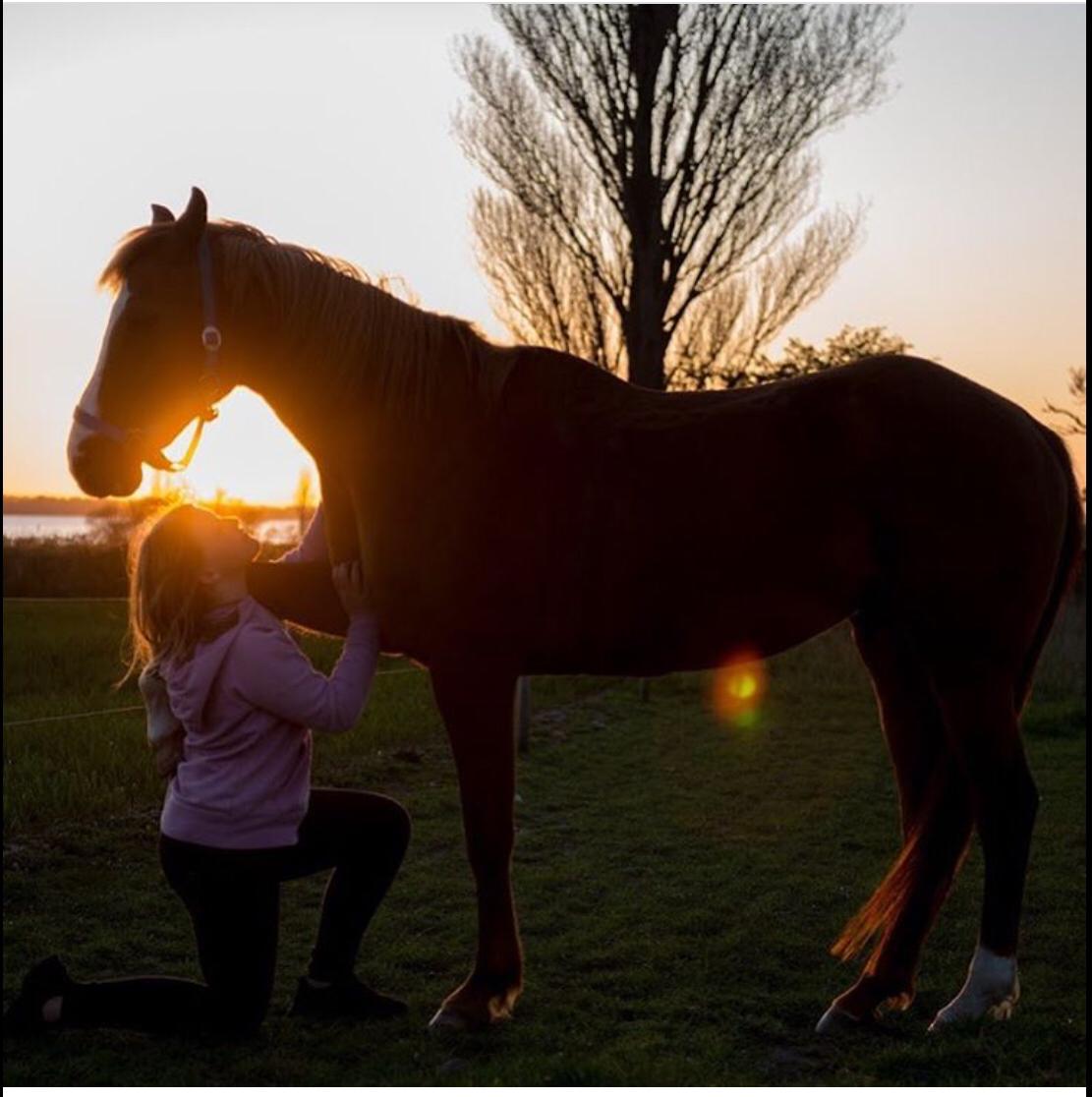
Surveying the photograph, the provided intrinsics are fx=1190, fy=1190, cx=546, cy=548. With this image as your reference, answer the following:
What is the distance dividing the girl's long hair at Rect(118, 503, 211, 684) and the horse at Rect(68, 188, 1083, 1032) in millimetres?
→ 190

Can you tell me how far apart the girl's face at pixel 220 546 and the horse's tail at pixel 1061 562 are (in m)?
2.12

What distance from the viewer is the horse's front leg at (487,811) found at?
120 inches

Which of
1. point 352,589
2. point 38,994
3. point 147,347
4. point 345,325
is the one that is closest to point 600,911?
point 352,589

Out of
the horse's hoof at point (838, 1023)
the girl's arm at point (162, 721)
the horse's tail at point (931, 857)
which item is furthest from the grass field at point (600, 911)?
the girl's arm at point (162, 721)

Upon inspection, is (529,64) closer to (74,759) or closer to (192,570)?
(74,759)

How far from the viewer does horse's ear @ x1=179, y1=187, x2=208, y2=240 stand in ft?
9.73

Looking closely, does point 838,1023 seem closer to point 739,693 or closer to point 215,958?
point 215,958

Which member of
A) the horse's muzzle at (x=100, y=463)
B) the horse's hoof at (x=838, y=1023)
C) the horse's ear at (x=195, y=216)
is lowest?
the horse's hoof at (x=838, y=1023)

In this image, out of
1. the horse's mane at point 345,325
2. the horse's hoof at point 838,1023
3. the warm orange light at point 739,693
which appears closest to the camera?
the horse's mane at point 345,325

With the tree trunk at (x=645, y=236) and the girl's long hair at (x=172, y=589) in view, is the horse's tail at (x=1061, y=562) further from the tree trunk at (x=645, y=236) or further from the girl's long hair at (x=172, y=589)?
the tree trunk at (x=645, y=236)

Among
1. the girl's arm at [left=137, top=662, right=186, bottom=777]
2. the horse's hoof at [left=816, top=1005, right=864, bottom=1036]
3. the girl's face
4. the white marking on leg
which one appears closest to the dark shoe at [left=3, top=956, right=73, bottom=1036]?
the girl's arm at [left=137, top=662, right=186, bottom=777]

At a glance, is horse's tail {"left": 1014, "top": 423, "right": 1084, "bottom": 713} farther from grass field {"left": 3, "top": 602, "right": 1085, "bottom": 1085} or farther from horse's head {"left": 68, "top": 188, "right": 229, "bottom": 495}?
horse's head {"left": 68, "top": 188, "right": 229, "bottom": 495}

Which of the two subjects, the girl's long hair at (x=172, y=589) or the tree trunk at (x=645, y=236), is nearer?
the girl's long hair at (x=172, y=589)

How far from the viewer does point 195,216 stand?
2.99 meters
